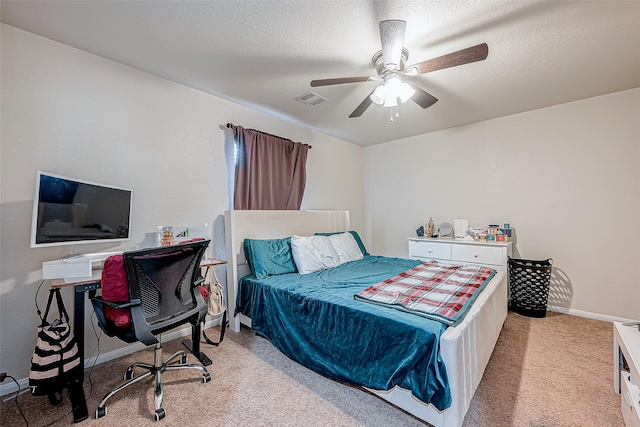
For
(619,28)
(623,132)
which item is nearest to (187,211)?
(619,28)

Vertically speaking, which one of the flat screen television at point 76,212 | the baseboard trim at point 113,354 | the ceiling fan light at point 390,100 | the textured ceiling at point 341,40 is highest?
the textured ceiling at point 341,40

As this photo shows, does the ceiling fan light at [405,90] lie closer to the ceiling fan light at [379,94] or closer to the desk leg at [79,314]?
the ceiling fan light at [379,94]

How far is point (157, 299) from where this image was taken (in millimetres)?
1706

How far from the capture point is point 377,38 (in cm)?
192

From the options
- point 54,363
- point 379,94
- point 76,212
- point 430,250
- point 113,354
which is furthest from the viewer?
point 430,250

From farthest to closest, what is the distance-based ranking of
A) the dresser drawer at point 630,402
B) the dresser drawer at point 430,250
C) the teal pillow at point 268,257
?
the dresser drawer at point 430,250 < the teal pillow at point 268,257 < the dresser drawer at point 630,402

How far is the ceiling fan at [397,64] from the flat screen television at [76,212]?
180 centimetres

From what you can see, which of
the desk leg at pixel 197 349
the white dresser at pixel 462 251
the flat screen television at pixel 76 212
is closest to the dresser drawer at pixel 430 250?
the white dresser at pixel 462 251

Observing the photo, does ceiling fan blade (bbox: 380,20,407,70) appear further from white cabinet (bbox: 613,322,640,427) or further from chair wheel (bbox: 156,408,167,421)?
chair wheel (bbox: 156,408,167,421)

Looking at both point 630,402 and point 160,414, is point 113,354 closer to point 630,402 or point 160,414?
point 160,414

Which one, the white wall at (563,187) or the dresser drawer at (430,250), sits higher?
the white wall at (563,187)

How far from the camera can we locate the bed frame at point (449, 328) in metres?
1.38

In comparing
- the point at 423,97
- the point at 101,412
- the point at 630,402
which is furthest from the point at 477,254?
the point at 101,412

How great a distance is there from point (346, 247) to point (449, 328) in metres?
1.95
